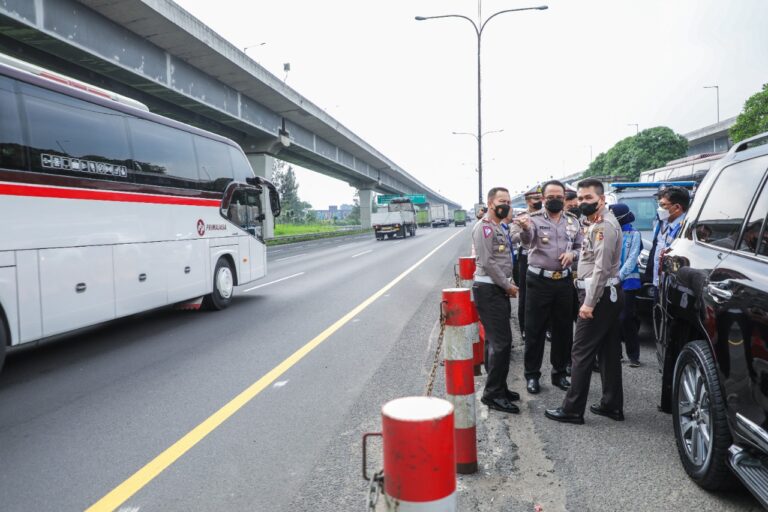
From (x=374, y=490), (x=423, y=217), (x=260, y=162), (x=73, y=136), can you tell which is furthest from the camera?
(x=423, y=217)

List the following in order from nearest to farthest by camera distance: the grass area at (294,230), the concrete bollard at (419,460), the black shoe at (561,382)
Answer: the concrete bollard at (419,460) < the black shoe at (561,382) < the grass area at (294,230)

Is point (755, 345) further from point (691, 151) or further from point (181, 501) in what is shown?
point (691, 151)

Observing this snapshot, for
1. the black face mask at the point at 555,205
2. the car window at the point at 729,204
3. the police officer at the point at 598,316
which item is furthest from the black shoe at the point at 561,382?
the car window at the point at 729,204

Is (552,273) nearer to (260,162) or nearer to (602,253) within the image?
(602,253)

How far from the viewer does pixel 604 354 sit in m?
4.47

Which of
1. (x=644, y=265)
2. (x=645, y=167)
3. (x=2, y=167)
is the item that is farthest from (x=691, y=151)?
(x=2, y=167)

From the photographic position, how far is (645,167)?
6962 cm

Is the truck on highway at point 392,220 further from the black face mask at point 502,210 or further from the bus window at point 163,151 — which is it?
the black face mask at point 502,210

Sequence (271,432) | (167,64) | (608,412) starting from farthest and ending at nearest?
(167,64), (608,412), (271,432)

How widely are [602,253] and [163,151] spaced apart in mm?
7066

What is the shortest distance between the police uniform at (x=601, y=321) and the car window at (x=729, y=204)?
0.60 metres

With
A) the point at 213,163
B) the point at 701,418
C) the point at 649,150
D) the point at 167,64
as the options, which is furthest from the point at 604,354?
the point at 649,150

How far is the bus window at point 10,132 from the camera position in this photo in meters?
5.98

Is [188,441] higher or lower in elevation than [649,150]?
lower
